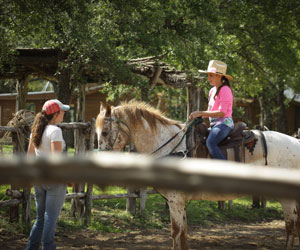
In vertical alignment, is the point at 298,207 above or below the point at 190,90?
below

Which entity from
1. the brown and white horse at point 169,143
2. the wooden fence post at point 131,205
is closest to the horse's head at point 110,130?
the brown and white horse at point 169,143

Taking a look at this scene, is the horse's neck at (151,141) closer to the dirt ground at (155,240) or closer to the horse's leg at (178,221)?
the horse's leg at (178,221)

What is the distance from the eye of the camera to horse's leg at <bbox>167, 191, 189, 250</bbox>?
5.61 meters

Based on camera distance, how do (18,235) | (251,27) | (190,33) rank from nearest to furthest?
(18,235), (190,33), (251,27)

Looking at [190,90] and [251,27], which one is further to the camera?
[251,27]

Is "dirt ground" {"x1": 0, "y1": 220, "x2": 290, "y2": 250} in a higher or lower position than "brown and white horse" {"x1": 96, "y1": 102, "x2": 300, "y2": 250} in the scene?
lower

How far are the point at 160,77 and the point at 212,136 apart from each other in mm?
5047

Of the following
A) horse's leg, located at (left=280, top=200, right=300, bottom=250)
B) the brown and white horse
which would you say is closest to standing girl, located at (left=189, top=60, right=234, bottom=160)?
the brown and white horse

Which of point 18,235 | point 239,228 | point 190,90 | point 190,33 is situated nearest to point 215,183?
point 18,235

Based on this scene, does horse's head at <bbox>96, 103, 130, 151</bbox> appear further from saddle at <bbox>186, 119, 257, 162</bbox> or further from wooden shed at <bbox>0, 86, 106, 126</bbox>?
wooden shed at <bbox>0, 86, 106, 126</bbox>

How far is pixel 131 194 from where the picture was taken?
9.62m

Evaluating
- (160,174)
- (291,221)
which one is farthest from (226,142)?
(160,174)

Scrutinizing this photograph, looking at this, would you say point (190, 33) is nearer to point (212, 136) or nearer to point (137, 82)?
point (137, 82)

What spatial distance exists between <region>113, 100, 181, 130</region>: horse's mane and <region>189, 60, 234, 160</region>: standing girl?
0.61 m
